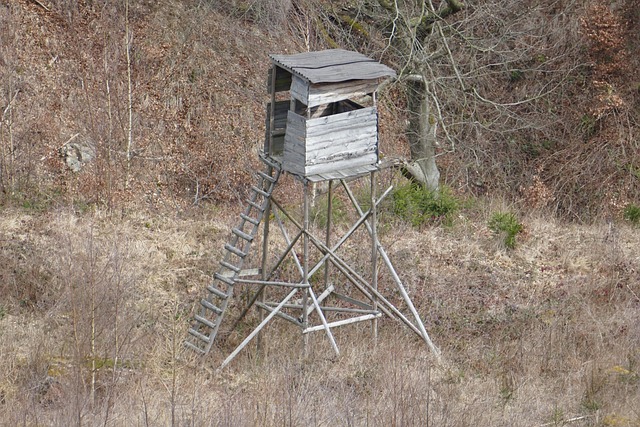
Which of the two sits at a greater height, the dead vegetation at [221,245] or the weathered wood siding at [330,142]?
the weathered wood siding at [330,142]

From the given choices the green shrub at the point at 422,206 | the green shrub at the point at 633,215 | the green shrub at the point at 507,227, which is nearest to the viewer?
the green shrub at the point at 507,227

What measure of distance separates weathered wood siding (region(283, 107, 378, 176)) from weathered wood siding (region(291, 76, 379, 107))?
0.18 meters

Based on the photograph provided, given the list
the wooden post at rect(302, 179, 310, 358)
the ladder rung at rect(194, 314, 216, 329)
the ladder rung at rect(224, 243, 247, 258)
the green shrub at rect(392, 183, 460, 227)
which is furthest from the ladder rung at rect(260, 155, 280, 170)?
the green shrub at rect(392, 183, 460, 227)

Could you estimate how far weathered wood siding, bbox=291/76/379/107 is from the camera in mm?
9094

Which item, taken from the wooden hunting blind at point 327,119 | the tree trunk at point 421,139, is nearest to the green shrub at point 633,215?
the tree trunk at point 421,139

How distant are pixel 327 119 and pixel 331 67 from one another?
0.55m

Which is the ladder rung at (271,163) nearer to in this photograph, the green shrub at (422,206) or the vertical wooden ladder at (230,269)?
the vertical wooden ladder at (230,269)

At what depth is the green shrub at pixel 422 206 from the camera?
524 inches

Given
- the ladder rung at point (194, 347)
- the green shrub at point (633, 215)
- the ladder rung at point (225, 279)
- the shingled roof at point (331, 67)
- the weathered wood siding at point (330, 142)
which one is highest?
the shingled roof at point (331, 67)

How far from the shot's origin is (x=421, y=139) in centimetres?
1490

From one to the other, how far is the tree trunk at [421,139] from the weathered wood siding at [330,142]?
512cm

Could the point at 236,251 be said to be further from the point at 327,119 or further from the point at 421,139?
the point at 421,139

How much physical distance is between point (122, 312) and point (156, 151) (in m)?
7.15

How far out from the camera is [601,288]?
37.6 feet
